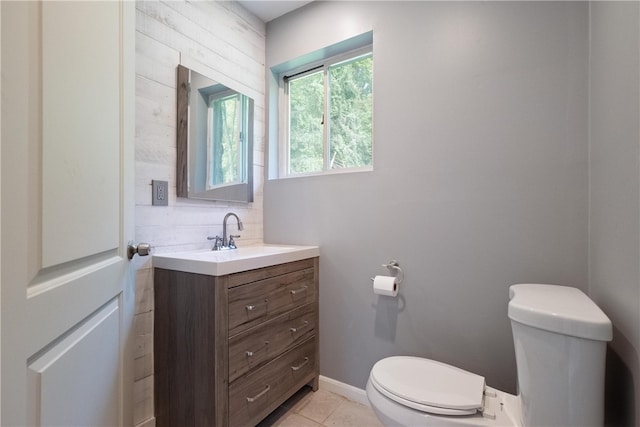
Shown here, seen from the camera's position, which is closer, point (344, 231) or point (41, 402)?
point (41, 402)

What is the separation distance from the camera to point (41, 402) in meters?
0.57

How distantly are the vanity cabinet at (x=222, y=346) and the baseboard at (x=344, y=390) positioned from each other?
31 centimetres

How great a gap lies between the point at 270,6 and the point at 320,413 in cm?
263

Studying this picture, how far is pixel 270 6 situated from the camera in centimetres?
196

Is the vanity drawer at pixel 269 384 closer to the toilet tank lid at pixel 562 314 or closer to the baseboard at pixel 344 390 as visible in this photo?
the baseboard at pixel 344 390

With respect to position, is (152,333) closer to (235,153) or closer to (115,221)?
(115,221)

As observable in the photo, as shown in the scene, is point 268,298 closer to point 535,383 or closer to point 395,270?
point 395,270

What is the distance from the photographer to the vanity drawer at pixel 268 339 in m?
1.26

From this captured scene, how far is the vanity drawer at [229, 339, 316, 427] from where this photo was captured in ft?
4.18

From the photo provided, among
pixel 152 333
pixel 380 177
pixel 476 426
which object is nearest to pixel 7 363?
pixel 152 333

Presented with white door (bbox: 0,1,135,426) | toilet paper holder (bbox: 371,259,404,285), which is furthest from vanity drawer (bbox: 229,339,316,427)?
toilet paper holder (bbox: 371,259,404,285)

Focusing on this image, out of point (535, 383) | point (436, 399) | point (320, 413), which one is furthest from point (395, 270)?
point (320, 413)

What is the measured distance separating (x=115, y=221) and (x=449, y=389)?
4.40 ft

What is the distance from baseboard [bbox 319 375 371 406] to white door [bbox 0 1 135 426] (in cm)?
114
